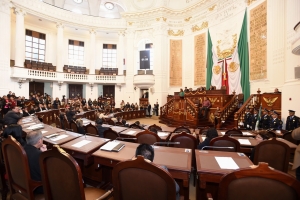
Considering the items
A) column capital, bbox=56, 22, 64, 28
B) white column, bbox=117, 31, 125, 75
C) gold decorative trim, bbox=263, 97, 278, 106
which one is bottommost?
gold decorative trim, bbox=263, 97, 278, 106

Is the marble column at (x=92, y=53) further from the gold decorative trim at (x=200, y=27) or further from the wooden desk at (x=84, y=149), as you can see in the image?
the wooden desk at (x=84, y=149)

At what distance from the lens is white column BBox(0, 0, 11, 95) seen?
12.0m

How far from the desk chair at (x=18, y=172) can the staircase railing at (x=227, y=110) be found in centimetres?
851

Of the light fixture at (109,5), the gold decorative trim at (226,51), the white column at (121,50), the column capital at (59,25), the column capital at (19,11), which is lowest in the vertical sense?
the gold decorative trim at (226,51)

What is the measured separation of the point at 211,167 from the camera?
1.96m

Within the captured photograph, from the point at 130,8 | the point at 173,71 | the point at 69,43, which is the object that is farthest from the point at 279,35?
the point at 69,43

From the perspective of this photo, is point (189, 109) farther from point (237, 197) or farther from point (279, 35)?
point (237, 197)

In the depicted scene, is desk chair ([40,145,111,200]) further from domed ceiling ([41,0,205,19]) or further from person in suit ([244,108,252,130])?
domed ceiling ([41,0,205,19])

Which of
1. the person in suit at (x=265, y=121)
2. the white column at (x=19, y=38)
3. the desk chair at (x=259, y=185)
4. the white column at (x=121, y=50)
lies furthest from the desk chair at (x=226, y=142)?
the white column at (x=121, y=50)

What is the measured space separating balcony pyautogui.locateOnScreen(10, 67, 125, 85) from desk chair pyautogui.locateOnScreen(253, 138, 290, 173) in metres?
15.7

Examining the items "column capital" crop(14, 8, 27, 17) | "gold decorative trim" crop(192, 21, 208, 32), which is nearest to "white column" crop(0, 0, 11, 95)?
"column capital" crop(14, 8, 27, 17)

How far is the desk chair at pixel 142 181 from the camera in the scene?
132cm

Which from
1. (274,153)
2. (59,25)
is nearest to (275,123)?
(274,153)

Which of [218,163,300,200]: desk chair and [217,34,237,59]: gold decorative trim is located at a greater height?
[217,34,237,59]: gold decorative trim
